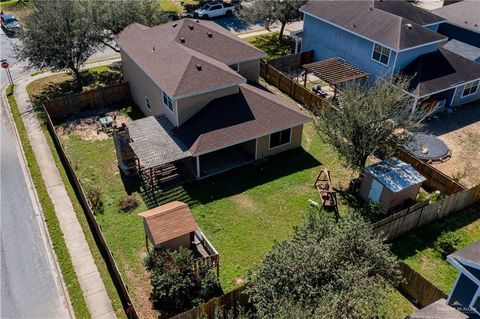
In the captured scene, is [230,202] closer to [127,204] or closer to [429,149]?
[127,204]

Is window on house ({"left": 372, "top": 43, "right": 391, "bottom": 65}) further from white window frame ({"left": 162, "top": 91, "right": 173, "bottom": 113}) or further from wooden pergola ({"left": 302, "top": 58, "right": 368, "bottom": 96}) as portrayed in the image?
white window frame ({"left": 162, "top": 91, "right": 173, "bottom": 113})

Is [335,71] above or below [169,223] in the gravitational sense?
above

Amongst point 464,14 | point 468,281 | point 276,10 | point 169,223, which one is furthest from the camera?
point 276,10

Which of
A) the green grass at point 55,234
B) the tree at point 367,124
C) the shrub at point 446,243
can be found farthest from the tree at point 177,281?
the shrub at point 446,243

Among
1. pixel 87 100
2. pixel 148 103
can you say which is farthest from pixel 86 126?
pixel 148 103

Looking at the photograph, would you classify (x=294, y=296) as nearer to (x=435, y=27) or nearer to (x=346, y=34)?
(x=346, y=34)
